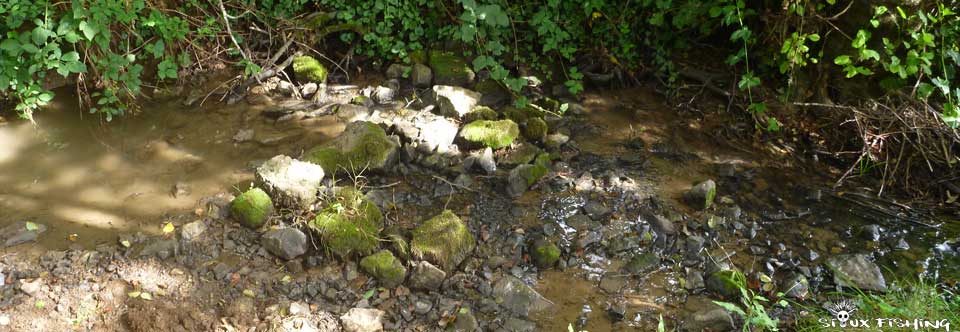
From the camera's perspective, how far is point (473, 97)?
171 inches

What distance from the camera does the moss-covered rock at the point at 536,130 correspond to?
4.09 metres

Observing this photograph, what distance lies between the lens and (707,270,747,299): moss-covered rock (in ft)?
9.63

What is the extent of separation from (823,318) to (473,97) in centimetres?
241

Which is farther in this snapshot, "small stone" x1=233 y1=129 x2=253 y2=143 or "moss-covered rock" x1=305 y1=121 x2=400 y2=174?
"small stone" x1=233 y1=129 x2=253 y2=143

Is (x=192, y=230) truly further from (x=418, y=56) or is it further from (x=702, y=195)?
(x=702, y=195)

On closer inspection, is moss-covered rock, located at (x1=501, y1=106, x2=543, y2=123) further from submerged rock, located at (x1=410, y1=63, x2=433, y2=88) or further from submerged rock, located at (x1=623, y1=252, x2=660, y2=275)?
submerged rock, located at (x1=623, y1=252, x2=660, y2=275)

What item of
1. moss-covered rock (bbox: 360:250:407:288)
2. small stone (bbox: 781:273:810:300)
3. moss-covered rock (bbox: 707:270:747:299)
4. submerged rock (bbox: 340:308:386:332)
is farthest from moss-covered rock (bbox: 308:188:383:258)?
small stone (bbox: 781:273:810:300)

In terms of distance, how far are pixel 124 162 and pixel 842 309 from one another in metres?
3.78

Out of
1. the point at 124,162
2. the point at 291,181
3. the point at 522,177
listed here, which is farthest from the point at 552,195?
the point at 124,162

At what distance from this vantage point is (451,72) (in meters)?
4.63

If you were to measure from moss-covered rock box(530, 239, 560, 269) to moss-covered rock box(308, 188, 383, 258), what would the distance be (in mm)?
740

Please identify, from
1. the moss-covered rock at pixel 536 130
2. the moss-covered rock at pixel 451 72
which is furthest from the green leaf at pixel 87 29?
the moss-covered rock at pixel 536 130

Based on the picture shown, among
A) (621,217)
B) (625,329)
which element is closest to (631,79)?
(621,217)

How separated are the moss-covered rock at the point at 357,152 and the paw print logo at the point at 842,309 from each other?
7.52ft
